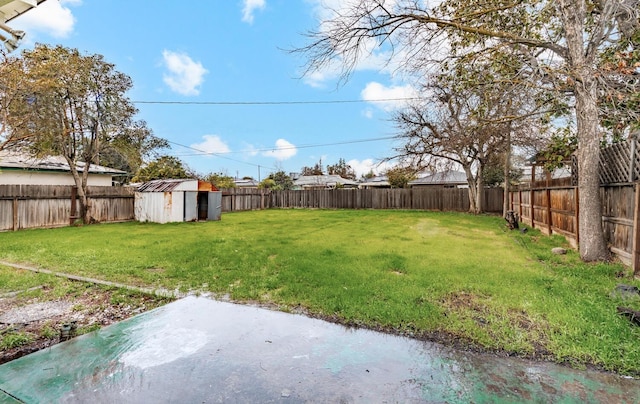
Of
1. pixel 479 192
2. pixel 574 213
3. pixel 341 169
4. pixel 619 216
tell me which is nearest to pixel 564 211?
pixel 574 213

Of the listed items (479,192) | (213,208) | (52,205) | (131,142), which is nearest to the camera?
(52,205)

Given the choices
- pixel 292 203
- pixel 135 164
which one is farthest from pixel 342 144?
pixel 135 164

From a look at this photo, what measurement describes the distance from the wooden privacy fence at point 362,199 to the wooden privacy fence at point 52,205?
17.0 ft

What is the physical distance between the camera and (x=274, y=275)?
15.1 ft

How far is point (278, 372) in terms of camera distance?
220cm

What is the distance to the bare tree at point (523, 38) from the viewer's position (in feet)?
15.6

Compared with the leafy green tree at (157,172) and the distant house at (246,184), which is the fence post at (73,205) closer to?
the leafy green tree at (157,172)

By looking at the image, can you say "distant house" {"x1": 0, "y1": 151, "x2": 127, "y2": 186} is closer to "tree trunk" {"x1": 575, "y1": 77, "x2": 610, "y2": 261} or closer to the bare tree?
the bare tree

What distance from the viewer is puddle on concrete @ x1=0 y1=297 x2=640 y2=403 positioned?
1930 mm

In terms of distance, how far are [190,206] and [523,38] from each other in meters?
11.1

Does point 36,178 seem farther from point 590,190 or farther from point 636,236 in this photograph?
point 636,236

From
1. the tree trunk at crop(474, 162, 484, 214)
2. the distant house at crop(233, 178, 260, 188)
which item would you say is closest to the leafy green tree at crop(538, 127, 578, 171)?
the tree trunk at crop(474, 162, 484, 214)

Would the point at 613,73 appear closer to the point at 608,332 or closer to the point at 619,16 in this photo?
the point at 619,16

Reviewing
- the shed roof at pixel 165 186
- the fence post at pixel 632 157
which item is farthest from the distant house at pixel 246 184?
the fence post at pixel 632 157
